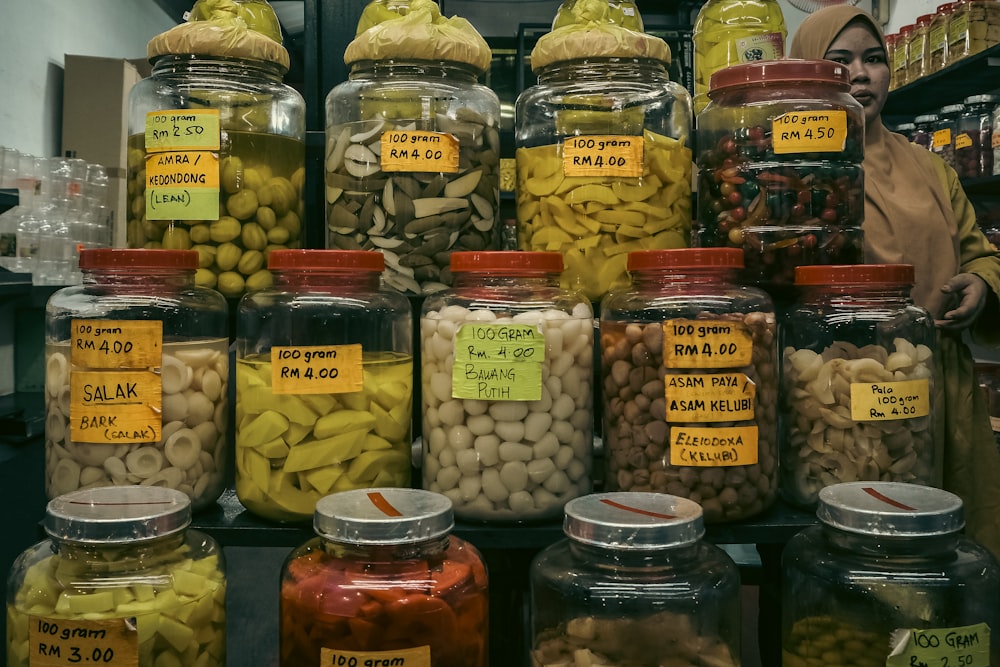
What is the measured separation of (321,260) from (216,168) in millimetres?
259

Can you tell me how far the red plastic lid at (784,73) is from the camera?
1073 millimetres

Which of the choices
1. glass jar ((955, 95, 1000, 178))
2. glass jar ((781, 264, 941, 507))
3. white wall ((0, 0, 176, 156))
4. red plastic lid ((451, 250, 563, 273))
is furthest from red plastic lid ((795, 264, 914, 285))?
white wall ((0, 0, 176, 156))

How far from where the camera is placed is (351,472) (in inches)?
37.4

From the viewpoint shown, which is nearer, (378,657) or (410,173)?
(378,657)

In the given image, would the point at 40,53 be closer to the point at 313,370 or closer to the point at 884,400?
the point at 313,370

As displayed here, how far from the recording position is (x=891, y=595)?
2.62 feet

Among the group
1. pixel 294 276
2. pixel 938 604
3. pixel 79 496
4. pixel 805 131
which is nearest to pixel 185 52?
pixel 294 276

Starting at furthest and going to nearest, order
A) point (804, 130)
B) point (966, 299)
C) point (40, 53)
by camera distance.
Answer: point (40, 53) → point (966, 299) → point (804, 130)

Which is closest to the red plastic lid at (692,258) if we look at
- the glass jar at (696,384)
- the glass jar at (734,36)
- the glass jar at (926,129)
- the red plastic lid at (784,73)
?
the glass jar at (696,384)

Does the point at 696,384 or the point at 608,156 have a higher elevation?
the point at 608,156

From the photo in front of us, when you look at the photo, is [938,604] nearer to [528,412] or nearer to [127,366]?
[528,412]

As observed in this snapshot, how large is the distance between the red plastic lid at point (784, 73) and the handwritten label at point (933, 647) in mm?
660

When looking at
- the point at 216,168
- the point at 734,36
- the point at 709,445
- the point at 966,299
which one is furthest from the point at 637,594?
the point at 966,299

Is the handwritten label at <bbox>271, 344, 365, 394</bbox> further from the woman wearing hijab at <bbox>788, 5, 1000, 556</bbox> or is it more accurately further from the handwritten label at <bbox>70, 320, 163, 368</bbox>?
the woman wearing hijab at <bbox>788, 5, 1000, 556</bbox>
